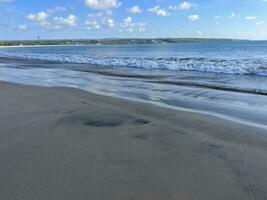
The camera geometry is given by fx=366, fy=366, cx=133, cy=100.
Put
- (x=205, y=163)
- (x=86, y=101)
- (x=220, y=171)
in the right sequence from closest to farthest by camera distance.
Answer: (x=220, y=171), (x=205, y=163), (x=86, y=101)

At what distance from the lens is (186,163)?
182 inches

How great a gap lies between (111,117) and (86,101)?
2.29 metres

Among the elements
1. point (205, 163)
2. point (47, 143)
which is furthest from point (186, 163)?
point (47, 143)

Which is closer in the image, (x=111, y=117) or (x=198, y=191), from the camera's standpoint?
(x=198, y=191)

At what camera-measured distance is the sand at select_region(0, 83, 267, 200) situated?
3840 mm

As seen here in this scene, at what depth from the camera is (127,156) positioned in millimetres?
4938

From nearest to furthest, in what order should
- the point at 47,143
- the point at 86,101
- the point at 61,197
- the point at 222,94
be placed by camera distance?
the point at 61,197, the point at 47,143, the point at 86,101, the point at 222,94

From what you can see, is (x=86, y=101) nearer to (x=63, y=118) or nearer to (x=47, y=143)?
(x=63, y=118)

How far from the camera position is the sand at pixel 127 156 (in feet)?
12.6

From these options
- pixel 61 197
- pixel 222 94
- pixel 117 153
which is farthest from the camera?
pixel 222 94

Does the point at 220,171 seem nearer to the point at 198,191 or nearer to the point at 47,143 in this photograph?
the point at 198,191

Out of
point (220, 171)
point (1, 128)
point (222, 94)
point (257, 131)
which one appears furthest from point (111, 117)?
point (222, 94)

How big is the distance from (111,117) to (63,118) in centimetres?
97

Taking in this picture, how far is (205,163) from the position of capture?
4621mm
